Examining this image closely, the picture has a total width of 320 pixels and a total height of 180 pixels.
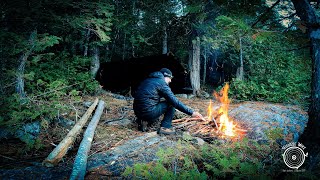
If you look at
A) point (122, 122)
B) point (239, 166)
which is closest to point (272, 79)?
point (122, 122)

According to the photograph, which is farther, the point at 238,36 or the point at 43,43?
the point at 43,43

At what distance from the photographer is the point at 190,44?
11.7 meters

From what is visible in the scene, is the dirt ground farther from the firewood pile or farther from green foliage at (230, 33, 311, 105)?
green foliage at (230, 33, 311, 105)

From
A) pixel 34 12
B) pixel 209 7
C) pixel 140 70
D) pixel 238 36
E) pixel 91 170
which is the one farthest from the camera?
pixel 140 70

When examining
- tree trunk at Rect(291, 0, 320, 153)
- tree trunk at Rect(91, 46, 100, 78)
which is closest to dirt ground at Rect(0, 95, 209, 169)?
tree trunk at Rect(291, 0, 320, 153)

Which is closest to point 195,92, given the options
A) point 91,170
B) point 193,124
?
point 193,124

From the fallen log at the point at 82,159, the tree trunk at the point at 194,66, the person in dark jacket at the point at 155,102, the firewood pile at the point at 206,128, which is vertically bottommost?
the firewood pile at the point at 206,128

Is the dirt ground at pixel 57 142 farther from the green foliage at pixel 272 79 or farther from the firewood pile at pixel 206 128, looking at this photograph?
the green foliage at pixel 272 79

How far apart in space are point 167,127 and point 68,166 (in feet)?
8.19

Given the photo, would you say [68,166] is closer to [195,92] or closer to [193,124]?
[193,124]

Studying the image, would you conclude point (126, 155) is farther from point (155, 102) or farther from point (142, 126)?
point (155, 102)

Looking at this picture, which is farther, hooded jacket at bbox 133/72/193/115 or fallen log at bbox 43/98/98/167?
hooded jacket at bbox 133/72/193/115

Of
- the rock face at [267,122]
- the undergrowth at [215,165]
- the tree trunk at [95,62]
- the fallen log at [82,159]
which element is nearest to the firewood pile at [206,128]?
the rock face at [267,122]

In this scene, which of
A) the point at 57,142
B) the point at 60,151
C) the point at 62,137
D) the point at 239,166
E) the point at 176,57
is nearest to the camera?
the point at 239,166
